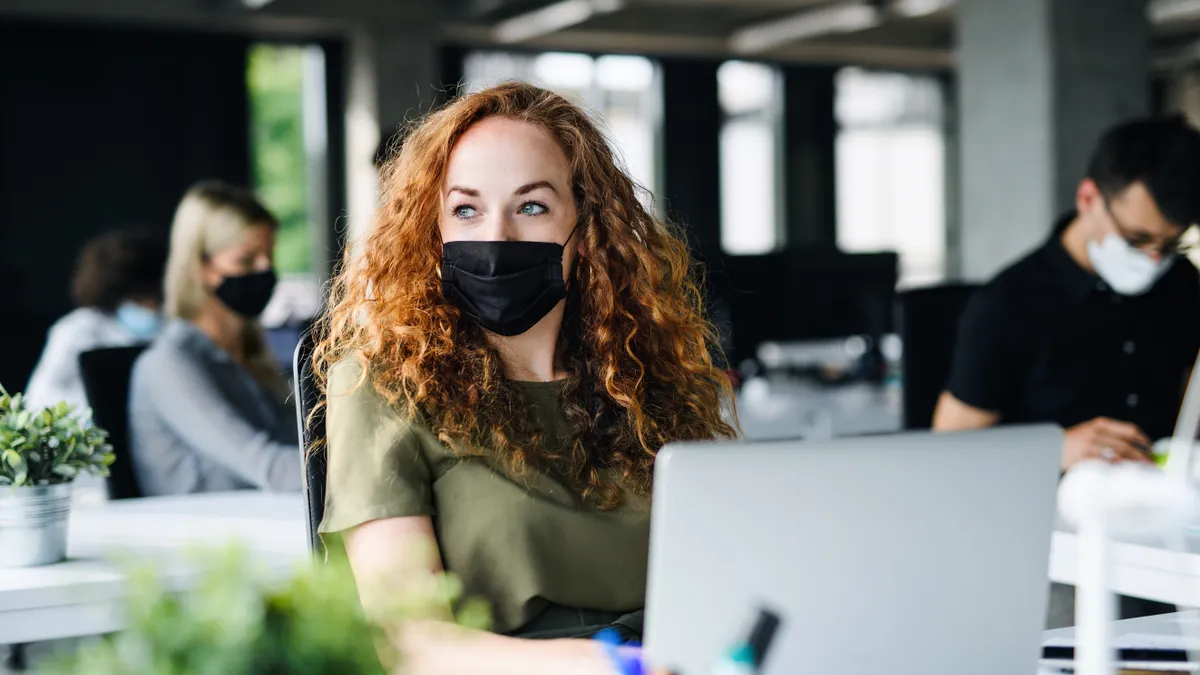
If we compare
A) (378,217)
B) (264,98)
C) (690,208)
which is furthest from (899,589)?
(690,208)

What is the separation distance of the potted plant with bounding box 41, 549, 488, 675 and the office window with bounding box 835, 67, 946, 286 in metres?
10.2

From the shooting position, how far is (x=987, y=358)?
2881mm

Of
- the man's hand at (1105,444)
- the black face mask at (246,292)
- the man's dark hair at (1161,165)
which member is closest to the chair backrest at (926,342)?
the man's dark hair at (1161,165)

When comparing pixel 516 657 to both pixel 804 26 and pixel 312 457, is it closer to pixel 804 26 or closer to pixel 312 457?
pixel 312 457

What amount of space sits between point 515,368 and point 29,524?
2.79 ft

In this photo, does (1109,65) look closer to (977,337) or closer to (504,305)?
(977,337)

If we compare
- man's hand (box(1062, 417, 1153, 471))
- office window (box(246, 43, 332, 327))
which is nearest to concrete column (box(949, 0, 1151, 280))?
man's hand (box(1062, 417, 1153, 471))

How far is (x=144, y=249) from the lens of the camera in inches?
183

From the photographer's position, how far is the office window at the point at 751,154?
10.4 m

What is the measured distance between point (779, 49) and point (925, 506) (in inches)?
380

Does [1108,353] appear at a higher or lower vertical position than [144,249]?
lower

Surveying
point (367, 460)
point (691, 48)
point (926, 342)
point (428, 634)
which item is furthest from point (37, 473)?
point (691, 48)

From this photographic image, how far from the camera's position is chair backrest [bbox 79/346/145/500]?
297 centimetres

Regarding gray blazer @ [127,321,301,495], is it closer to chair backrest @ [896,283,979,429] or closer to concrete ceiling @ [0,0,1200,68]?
chair backrest @ [896,283,979,429]
